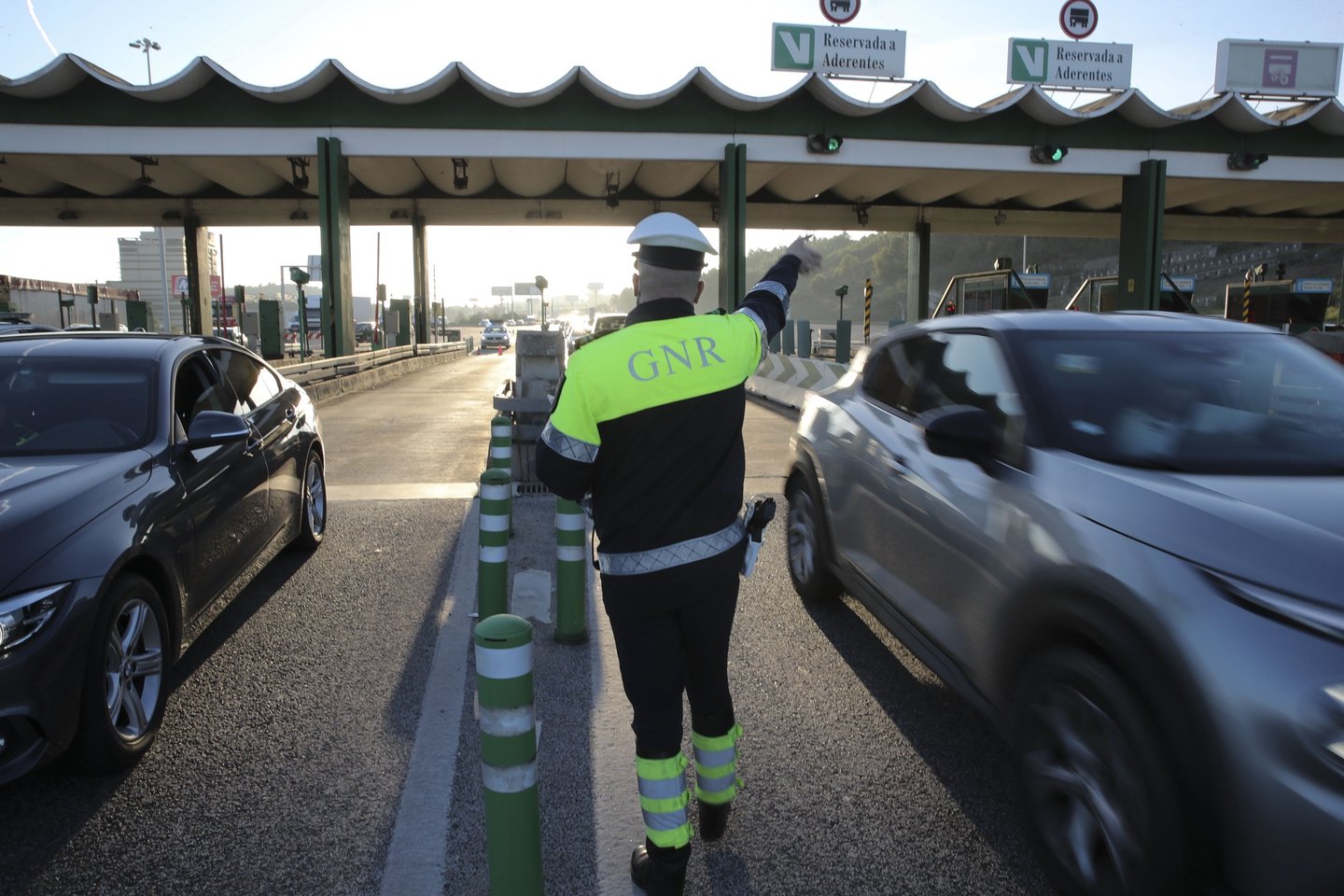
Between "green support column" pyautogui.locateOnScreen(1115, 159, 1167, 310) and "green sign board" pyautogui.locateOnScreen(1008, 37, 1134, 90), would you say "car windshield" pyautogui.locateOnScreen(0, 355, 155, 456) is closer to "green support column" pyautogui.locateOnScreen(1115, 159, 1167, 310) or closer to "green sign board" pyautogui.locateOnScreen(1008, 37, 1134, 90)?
"green support column" pyautogui.locateOnScreen(1115, 159, 1167, 310)

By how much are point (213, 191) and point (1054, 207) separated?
22.7 m

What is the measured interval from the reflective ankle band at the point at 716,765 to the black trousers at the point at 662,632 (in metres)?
0.23

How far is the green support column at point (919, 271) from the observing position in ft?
91.0

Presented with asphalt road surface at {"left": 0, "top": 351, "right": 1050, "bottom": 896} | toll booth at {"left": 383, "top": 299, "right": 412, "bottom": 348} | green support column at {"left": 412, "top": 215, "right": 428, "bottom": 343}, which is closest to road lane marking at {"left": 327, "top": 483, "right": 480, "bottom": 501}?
asphalt road surface at {"left": 0, "top": 351, "right": 1050, "bottom": 896}

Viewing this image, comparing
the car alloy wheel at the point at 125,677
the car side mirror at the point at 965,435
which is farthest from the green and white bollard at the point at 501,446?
the car side mirror at the point at 965,435

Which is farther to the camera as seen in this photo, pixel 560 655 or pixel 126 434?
pixel 560 655

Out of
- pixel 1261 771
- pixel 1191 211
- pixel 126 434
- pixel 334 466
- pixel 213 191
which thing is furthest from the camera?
pixel 1191 211

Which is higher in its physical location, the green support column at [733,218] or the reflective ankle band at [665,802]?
the green support column at [733,218]

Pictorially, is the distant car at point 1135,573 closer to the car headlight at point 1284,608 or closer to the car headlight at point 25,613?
the car headlight at point 1284,608

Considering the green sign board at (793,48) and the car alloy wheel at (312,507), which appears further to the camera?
the green sign board at (793,48)

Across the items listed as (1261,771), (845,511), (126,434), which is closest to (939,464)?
(845,511)

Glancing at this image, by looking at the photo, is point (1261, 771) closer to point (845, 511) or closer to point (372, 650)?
point (845, 511)

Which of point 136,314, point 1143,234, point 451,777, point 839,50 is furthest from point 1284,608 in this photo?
point 136,314

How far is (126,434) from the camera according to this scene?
14.2 ft
